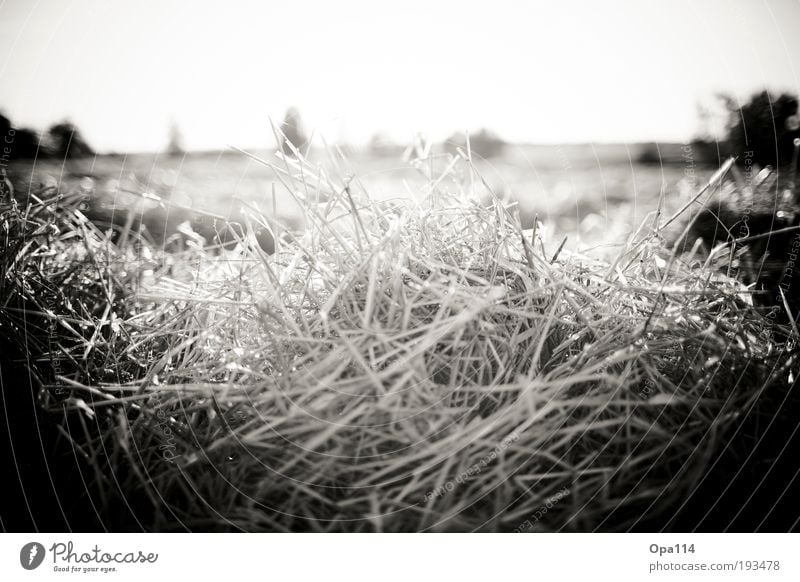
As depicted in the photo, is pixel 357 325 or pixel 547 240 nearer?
pixel 357 325

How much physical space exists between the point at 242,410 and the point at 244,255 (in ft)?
0.50

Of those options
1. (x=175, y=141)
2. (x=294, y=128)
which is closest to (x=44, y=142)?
(x=175, y=141)

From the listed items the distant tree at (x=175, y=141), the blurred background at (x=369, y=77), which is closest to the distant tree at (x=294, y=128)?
the blurred background at (x=369, y=77)

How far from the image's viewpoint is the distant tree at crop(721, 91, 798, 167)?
54 cm

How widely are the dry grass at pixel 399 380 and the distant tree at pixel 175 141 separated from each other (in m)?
0.16

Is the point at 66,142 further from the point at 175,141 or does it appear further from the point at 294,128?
the point at 294,128

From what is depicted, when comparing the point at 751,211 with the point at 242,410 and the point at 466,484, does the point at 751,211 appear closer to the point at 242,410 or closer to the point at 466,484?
the point at 466,484

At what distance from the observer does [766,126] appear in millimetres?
544

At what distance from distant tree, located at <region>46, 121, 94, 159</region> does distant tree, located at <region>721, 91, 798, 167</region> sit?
714 mm

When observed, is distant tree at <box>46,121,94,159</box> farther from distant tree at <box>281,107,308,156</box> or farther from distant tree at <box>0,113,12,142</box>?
distant tree at <box>281,107,308,156</box>
